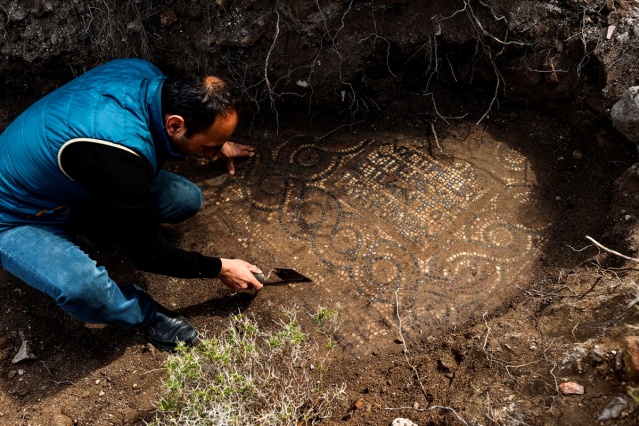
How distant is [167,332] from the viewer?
2.41 metres

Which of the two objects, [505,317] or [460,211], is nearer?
[505,317]

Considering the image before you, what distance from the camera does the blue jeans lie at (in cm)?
209

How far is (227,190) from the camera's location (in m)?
3.03

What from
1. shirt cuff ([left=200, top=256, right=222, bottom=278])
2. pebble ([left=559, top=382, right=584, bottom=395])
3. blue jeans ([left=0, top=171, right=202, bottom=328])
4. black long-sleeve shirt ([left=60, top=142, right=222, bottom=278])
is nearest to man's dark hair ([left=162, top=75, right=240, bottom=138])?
black long-sleeve shirt ([left=60, top=142, right=222, bottom=278])

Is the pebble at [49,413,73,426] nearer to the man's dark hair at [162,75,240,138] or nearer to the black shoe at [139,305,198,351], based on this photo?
the black shoe at [139,305,198,351]

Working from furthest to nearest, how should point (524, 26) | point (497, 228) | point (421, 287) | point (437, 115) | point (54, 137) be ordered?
point (437, 115) → point (524, 26) → point (497, 228) → point (421, 287) → point (54, 137)

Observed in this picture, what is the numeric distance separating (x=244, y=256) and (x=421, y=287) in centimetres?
92

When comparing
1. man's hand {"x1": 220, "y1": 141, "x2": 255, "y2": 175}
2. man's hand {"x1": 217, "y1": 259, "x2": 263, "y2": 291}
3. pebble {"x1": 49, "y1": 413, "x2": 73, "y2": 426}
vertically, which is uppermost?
man's hand {"x1": 220, "y1": 141, "x2": 255, "y2": 175}

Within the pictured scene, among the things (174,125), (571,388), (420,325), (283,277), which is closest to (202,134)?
(174,125)

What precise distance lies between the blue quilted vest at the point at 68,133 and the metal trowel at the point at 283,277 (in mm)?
811

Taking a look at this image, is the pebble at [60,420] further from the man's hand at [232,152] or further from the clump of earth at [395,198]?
the man's hand at [232,152]

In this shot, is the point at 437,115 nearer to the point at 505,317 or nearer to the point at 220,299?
the point at 505,317

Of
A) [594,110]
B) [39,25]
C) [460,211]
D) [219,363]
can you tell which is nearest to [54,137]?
[219,363]

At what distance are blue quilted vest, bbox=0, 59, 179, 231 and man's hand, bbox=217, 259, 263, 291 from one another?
0.54m
